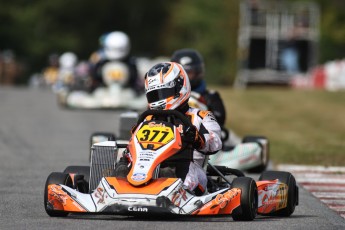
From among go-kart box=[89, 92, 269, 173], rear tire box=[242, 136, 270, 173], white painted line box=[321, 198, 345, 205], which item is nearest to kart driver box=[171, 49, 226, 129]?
go-kart box=[89, 92, 269, 173]

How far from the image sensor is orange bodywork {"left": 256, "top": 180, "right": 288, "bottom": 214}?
32.1 feet

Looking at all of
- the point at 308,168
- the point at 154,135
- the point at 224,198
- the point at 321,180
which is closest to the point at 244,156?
the point at 321,180

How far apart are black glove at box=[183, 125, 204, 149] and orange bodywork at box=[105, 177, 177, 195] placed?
0.59m

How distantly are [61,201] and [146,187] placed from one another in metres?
0.71

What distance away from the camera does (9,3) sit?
3319 inches

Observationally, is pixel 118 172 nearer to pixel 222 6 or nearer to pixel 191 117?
pixel 191 117

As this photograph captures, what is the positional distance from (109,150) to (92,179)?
0.90 ft

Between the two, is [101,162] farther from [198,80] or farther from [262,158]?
[262,158]

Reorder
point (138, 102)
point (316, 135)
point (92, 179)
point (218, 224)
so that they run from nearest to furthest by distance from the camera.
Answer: point (218, 224) → point (92, 179) → point (316, 135) → point (138, 102)

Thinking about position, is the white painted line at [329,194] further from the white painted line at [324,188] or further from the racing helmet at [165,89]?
the racing helmet at [165,89]

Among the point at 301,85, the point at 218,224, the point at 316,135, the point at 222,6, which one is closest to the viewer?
the point at 218,224

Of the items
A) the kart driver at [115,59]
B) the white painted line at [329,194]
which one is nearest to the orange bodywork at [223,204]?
the white painted line at [329,194]

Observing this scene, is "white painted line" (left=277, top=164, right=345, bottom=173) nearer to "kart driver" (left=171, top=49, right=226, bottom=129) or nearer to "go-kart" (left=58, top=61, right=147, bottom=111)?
"kart driver" (left=171, top=49, right=226, bottom=129)

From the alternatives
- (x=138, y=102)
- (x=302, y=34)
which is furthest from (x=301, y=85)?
(x=138, y=102)
